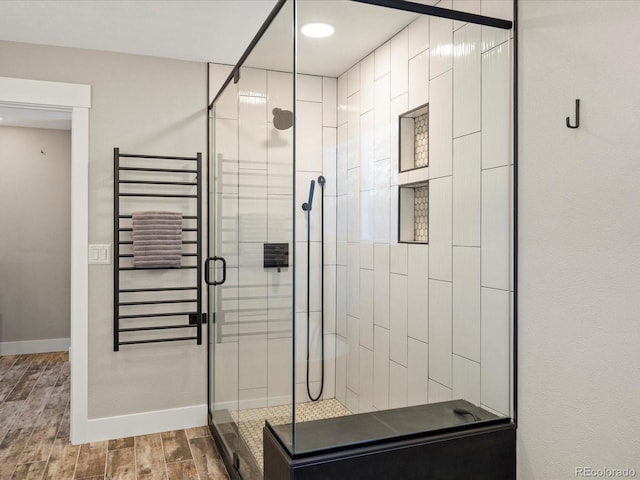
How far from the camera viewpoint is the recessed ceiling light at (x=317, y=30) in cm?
155

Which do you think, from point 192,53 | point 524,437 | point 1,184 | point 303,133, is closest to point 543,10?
point 303,133

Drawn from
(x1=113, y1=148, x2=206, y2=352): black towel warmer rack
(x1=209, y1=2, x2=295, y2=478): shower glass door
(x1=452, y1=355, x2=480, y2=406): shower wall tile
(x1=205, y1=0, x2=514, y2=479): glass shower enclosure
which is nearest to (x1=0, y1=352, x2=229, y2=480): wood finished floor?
(x1=209, y1=2, x2=295, y2=478): shower glass door

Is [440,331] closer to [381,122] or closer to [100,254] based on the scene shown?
[381,122]

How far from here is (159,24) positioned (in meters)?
2.65

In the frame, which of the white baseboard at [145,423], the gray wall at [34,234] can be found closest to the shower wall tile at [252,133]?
the white baseboard at [145,423]

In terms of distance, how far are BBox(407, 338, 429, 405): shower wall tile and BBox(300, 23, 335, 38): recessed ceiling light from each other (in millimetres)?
1101

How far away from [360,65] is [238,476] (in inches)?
76.2

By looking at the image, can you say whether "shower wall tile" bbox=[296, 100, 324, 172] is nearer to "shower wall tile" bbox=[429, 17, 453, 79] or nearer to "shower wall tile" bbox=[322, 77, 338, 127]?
"shower wall tile" bbox=[322, 77, 338, 127]

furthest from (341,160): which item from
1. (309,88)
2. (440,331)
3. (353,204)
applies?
(440,331)

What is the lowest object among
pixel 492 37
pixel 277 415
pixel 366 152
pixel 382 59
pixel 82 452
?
pixel 82 452

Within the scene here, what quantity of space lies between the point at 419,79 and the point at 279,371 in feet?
3.86

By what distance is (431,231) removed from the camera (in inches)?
69.8

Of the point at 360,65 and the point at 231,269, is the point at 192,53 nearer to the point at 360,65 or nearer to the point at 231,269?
the point at 231,269

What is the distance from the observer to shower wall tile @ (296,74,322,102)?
158 centimetres
